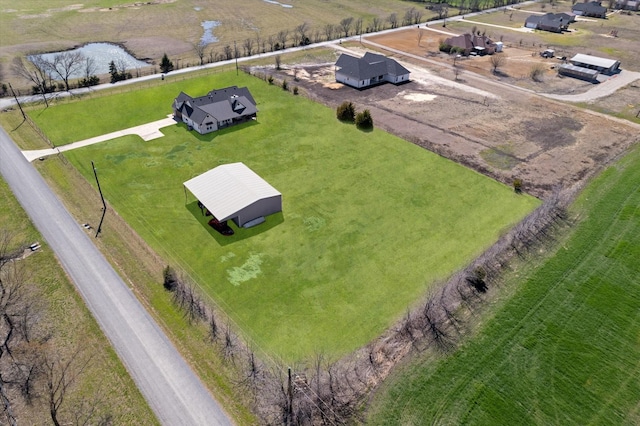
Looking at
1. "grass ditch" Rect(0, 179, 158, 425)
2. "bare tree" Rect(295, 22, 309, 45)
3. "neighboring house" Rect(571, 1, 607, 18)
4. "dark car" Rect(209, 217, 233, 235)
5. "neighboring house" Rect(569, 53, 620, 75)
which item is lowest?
"grass ditch" Rect(0, 179, 158, 425)

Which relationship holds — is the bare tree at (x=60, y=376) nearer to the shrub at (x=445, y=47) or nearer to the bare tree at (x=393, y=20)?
the shrub at (x=445, y=47)

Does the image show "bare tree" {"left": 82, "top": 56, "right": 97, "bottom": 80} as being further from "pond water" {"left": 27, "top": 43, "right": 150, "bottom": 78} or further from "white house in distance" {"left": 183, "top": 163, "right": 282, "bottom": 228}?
"white house in distance" {"left": 183, "top": 163, "right": 282, "bottom": 228}

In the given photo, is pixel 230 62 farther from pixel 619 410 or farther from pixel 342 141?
pixel 619 410

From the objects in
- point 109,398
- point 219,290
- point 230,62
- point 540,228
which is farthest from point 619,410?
point 230,62

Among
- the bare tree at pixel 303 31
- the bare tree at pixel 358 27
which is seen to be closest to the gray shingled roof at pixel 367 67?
the bare tree at pixel 303 31

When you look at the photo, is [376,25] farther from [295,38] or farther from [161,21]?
[161,21]

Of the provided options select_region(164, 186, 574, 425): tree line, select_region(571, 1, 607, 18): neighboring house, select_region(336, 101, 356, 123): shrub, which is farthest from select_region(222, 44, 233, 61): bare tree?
select_region(571, 1, 607, 18): neighboring house
